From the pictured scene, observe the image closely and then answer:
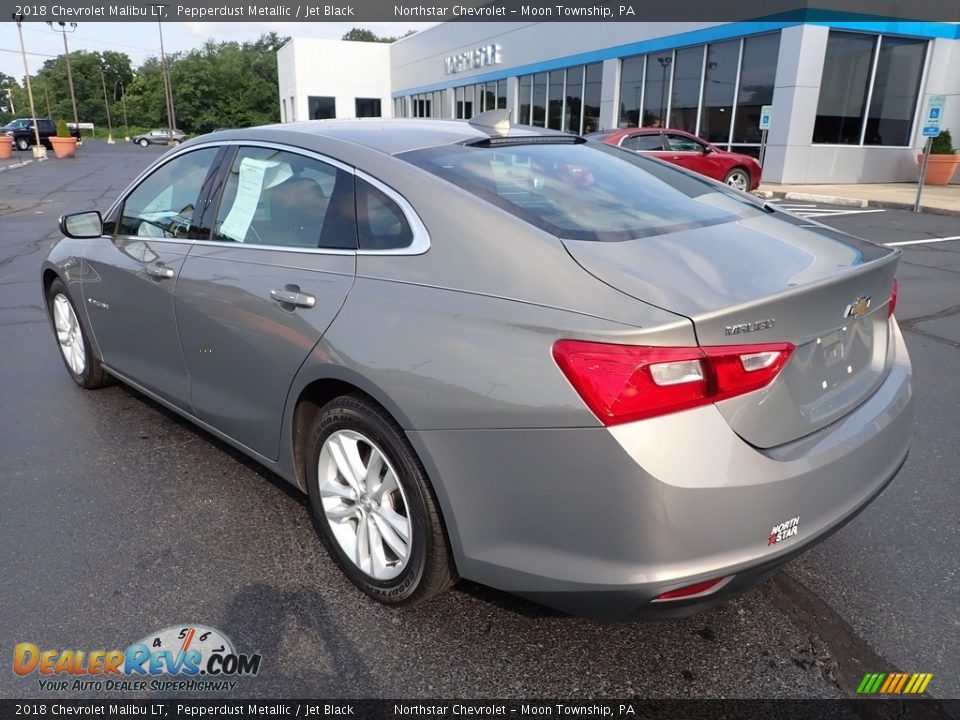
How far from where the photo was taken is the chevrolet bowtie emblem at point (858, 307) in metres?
2.21

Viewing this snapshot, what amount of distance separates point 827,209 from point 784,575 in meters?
13.9

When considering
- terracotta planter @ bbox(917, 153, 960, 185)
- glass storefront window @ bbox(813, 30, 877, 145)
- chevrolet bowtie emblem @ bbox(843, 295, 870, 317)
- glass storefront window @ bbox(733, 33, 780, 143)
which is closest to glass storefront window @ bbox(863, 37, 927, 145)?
glass storefront window @ bbox(813, 30, 877, 145)

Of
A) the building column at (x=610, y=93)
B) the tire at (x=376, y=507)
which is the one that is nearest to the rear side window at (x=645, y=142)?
the building column at (x=610, y=93)

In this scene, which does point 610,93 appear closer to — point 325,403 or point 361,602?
point 325,403

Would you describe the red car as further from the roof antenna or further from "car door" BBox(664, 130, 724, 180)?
the roof antenna

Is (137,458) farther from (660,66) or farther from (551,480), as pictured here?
(660,66)

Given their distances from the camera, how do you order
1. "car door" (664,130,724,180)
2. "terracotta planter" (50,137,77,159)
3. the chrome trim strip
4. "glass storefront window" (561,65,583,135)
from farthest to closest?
"terracotta planter" (50,137,77,159)
"glass storefront window" (561,65,583,135)
"car door" (664,130,724,180)
the chrome trim strip

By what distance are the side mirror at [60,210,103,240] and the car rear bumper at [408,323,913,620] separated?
2.84m

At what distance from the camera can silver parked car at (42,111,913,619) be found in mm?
1872

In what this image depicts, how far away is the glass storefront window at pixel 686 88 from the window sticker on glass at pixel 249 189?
19.8 meters

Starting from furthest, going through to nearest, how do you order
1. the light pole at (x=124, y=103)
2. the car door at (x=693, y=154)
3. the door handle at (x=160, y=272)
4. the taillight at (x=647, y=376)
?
the light pole at (x=124, y=103)
the car door at (x=693, y=154)
the door handle at (x=160, y=272)
the taillight at (x=647, y=376)

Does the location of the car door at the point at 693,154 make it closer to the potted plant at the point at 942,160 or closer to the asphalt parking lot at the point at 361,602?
the potted plant at the point at 942,160

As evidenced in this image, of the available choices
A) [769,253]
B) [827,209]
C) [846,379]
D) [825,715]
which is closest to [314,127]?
[769,253]

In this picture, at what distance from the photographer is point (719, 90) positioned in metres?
19.8
